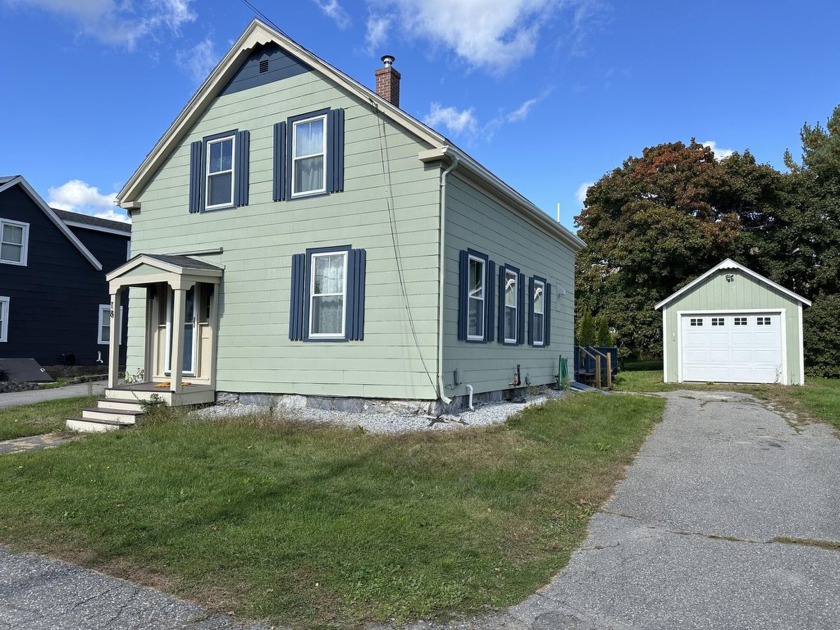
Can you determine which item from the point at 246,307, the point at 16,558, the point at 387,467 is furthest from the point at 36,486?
the point at 246,307

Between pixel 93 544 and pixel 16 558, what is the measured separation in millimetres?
517

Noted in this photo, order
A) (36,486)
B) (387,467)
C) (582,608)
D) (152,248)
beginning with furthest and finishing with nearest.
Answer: (152,248) → (387,467) → (36,486) → (582,608)

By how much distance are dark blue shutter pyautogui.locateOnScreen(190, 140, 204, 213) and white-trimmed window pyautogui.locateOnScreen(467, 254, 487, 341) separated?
5752 mm

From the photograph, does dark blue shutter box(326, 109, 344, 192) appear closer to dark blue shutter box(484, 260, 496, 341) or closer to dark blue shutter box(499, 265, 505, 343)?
dark blue shutter box(484, 260, 496, 341)

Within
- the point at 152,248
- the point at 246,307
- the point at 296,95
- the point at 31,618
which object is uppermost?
the point at 296,95

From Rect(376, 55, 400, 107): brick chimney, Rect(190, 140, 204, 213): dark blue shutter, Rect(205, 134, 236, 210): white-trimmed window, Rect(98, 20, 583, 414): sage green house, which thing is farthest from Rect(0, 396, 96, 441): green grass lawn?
Rect(376, 55, 400, 107): brick chimney

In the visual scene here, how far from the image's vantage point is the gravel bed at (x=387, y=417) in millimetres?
9523

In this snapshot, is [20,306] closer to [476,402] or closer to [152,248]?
[152,248]

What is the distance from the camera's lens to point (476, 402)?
1159cm

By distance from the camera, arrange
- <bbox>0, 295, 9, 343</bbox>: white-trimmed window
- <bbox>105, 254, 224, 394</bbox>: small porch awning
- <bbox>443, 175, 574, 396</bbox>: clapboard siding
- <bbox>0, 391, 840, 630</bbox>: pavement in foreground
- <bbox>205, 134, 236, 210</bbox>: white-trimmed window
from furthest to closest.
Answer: <bbox>0, 295, 9, 343</bbox>: white-trimmed window → <bbox>205, 134, 236, 210</bbox>: white-trimmed window → <bbox>105, 254, 224, 394</bbox>: small porch awning → <bbox>443, 175, 574, 396</bbox>: clapboard siding → <bbox>0, 391, 840, 630</bbox>: pavement in foreground

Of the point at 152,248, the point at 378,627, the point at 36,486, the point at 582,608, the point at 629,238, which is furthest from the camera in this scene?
the point at 629,238

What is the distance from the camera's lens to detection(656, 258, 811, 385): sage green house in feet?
63.7

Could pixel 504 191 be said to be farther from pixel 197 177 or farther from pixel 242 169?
pixel 197 177

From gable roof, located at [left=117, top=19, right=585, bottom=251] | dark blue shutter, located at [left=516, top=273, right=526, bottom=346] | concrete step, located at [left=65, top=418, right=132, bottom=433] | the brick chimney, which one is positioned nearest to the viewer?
gable roof, located at [left=117, top=19, right=585, bottom=251]
